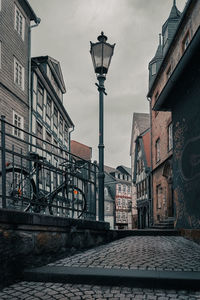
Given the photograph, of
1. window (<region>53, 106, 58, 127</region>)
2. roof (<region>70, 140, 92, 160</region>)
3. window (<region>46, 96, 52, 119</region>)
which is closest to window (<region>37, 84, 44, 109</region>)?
window (<region>46, 96, 52, 119</region>)

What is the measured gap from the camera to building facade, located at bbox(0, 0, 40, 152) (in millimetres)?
15359

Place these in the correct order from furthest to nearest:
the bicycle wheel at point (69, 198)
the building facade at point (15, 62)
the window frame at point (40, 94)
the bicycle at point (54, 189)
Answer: the window frame at point (40, 94) → the building facade at point (15, 62) → the bicycle wheel at point (69, 198) → the bicycle at point (54, 189)

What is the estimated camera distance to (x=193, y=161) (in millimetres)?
7879

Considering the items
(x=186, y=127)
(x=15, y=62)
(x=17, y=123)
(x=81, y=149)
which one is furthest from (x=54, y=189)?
(x=81, y=149)

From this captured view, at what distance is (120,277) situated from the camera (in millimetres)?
3830

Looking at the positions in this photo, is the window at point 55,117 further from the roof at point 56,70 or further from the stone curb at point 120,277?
the stone curb at point 120,277

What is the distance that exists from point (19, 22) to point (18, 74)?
3.02m

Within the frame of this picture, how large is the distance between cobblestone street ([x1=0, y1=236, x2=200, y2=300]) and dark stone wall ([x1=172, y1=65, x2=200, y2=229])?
1812 millimetres

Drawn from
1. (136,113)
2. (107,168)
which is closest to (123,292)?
(136,113)

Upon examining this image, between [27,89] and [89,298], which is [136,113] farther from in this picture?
[89,298]

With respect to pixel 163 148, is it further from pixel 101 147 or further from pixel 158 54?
pixel 158 54

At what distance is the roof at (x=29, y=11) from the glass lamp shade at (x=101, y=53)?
41.5 ft

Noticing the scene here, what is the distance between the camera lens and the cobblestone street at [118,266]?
11.3 feet

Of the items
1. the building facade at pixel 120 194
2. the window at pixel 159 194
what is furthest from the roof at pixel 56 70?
the building facade at pixel 120 194
